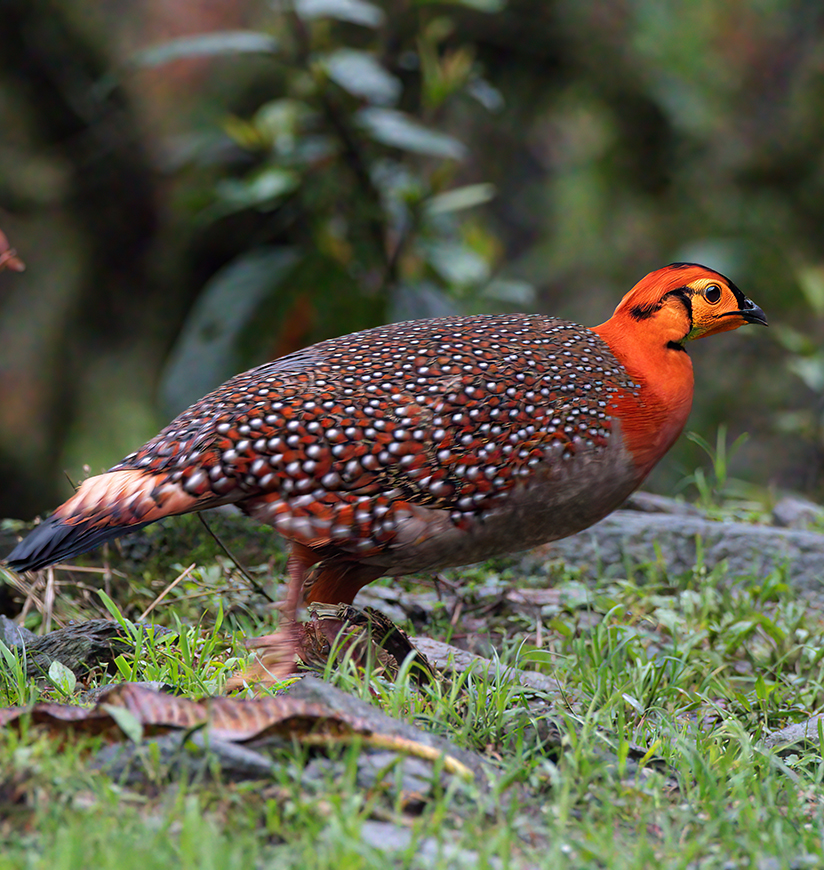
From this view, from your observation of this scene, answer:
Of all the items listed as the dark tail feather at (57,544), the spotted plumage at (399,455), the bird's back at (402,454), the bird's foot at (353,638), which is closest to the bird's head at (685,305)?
the spotted plumage at (399,455)

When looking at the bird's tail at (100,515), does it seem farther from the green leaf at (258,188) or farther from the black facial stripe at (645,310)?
the green leaf at (258,188)

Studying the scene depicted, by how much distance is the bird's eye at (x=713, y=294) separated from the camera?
391 centimetres

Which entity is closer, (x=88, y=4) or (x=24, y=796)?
(x=24, y=796)

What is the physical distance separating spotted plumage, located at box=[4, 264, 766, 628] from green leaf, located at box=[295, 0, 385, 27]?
2820 mm

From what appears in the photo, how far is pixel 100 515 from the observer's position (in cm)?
310

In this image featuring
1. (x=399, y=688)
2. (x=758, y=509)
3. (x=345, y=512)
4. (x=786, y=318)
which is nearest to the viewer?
(x=399, y=688)

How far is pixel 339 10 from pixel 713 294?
302cm

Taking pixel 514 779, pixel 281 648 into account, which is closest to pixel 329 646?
pixel 281 648

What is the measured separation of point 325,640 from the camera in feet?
10.8

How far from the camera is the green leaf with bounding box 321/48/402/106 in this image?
5.75 metres

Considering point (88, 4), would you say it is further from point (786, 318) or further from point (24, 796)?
point (24, 796)

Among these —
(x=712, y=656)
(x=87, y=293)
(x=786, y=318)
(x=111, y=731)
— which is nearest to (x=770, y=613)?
(x=712, y=656)

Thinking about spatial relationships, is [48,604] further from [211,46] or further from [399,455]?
[211,46]

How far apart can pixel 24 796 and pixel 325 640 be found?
4.14 feet
